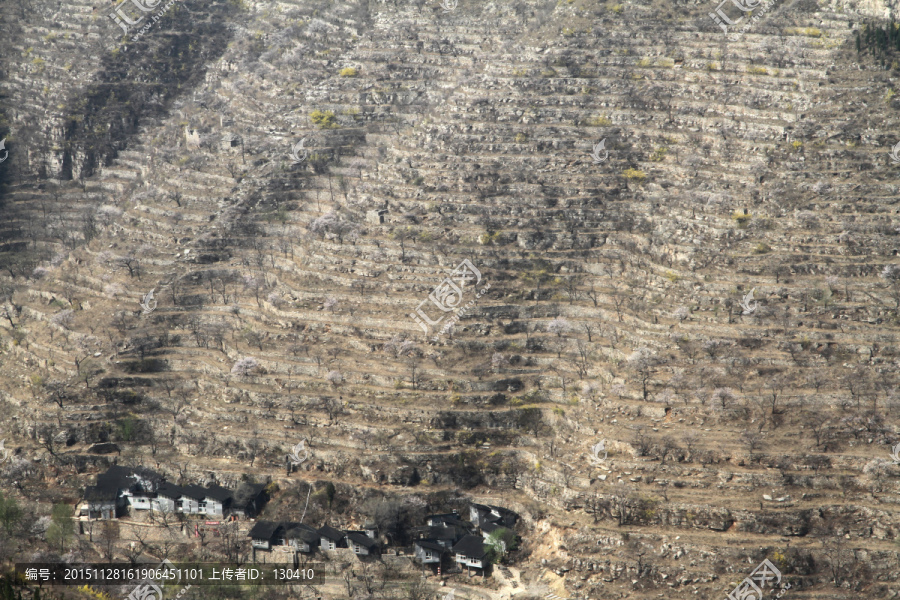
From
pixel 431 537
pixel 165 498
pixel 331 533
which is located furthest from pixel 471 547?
pixel 165 498

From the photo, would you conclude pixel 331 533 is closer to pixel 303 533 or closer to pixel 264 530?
pixel 303 533

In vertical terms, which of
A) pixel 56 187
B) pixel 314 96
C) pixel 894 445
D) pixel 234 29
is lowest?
pixel 894 445

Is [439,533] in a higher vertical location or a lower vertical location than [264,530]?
higher

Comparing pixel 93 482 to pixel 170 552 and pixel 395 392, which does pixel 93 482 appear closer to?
pixel 170 552

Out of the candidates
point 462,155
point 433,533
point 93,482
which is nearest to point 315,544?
point 433,533

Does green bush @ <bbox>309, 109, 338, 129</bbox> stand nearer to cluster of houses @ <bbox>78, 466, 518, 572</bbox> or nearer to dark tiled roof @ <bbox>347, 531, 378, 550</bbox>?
cluster of houses @ <bbox>78, 466, 518, 572</bbox>
